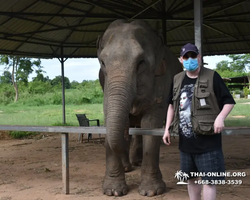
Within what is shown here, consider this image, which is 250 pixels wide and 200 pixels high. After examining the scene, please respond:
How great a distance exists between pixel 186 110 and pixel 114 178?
2.33 meters

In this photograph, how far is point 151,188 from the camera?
202 inches

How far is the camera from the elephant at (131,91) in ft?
14.0

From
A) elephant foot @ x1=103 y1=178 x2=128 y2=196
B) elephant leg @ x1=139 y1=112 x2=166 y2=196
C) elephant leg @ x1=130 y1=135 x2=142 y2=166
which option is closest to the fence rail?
elephant foot @ x1=103 y1=178 x2=128 y2=196

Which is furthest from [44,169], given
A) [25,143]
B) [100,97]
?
[100,97]

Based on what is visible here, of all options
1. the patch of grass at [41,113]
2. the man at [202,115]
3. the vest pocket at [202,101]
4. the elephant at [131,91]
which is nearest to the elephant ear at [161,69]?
the elephant at [131,91]

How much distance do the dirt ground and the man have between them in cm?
183

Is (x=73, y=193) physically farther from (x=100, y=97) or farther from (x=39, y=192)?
(x=100, y=97)

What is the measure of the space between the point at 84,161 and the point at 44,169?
108cm

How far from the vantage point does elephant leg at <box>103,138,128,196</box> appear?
517 cm

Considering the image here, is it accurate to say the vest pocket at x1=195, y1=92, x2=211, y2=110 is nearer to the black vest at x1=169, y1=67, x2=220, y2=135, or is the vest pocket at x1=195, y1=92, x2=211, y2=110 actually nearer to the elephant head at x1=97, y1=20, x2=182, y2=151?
the black vest at x1=169, y1=67, x2=220, y2=135

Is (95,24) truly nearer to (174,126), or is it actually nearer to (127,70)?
(127,70)

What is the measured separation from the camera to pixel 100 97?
34406 mm

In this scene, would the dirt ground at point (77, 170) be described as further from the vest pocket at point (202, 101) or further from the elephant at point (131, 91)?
the vest pocket at point (202, 101)

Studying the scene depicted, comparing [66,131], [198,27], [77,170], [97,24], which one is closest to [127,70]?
[198,27]
